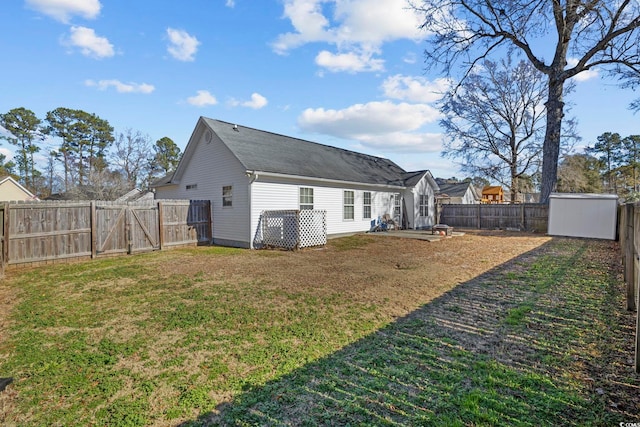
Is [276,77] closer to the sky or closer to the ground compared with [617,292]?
closer to the sky

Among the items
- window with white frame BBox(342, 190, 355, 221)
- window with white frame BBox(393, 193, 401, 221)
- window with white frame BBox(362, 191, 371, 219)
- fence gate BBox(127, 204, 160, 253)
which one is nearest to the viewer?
fence gate BBox(127, 204, 160, 253)

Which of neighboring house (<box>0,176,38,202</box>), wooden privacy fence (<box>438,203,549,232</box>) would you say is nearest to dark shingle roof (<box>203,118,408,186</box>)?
wooden privacy fence (<box>438,203,549,232</box>)

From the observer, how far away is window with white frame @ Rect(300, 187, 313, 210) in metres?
13.1

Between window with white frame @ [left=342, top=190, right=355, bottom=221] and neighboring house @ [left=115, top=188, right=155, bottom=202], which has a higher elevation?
neighboring house @ [left=115, top=188, right=155, bottom=202]

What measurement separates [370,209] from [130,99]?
53.1 feet

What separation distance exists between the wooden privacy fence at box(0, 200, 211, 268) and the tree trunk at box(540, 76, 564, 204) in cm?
1924

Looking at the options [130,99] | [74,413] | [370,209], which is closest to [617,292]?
[74,413]

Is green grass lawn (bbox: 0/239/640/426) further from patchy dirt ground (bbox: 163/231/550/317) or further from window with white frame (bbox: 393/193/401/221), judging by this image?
window with white frame (bbox: 393/193/401/221)

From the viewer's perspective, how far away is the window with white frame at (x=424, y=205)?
19.5 metres

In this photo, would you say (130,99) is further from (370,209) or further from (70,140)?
(70,140)

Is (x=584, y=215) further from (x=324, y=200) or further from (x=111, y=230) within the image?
(x=111, y=230)

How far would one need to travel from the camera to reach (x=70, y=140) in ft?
110

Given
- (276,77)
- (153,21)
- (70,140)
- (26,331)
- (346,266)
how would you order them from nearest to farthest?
(26,331), (346,266), (153,21), (276,77), (70,140)

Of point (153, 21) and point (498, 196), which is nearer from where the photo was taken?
point (153, 21)
